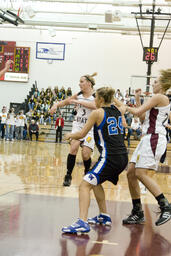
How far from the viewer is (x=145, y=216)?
4.59 metres

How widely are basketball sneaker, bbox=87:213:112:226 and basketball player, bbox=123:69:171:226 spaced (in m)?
0.22

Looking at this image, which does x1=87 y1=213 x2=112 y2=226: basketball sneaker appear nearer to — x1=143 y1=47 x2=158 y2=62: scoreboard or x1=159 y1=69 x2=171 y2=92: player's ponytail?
x1=159 y1=69 x2=171 y2=92: player's ponytail

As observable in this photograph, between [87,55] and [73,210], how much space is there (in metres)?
22.5

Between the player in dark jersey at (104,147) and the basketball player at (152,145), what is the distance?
0.22 meters

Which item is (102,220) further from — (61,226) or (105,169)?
(105,169)

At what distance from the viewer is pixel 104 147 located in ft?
12.9

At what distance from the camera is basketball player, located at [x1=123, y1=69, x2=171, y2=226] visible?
4.00 meters

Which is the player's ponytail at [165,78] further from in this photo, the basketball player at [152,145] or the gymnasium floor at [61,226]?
the gymnasium floor at [61,226]

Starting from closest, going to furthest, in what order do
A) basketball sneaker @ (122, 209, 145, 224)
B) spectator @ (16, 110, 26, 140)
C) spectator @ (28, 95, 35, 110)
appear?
basketball sneaker @ (122, 209, 145, 224) < spectator @ (16, 110, 26, 140) < spectator @ (28, 95, 35, 110)

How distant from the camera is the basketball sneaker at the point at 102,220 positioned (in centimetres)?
407

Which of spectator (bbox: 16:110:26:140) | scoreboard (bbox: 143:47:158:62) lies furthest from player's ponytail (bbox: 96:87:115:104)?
spectator (bbox: 16:110:26:140)

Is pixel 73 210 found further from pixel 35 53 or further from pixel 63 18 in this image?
pixel 35 53

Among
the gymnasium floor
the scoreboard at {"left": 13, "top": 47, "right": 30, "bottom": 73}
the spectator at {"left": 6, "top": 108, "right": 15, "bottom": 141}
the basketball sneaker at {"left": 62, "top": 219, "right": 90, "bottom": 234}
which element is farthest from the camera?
the scoreboard at {"left": 13, "top": 47, "right": 30, "bottom": 73}

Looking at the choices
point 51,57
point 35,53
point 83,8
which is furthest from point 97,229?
point 35,53
